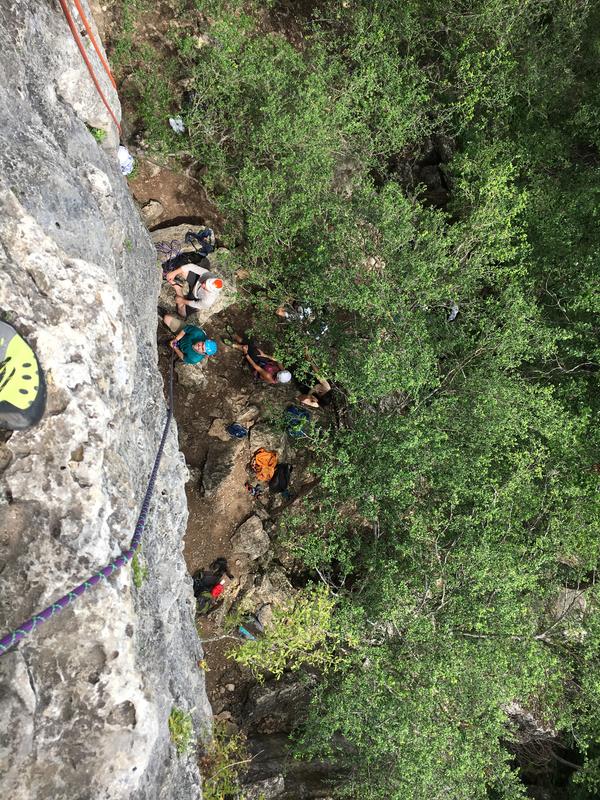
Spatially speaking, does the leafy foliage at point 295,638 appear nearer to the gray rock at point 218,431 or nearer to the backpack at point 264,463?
the backpack at point 264,463

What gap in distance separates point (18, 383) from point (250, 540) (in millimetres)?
8750

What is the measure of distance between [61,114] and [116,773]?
24.8 feet

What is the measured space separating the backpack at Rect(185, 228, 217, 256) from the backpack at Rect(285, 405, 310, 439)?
180 inches

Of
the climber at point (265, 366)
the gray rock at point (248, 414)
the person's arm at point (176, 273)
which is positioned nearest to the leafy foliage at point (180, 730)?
the gray rock at point (248, 414)

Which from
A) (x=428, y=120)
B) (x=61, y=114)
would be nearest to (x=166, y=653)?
(x=61, y=114)

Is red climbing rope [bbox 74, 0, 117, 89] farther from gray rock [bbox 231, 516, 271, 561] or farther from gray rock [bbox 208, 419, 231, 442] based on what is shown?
gray rock [bbox 231, 516, 271, 561]

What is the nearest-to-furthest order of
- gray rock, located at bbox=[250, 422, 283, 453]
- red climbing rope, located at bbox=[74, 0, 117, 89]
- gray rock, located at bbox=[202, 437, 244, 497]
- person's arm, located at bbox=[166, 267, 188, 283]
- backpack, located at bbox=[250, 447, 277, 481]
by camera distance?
red climbing rope, located at bbox=[74, 0, 117, 89] → person's arm, located at bbox=[166, 267, 188, 283] → gray rock, located at bbox=[202, 437, 244, 497] → backpack, located at bbox=[250, 447, 277, 481] → gray rock, located at bbox=[250, 422, 283, 453]

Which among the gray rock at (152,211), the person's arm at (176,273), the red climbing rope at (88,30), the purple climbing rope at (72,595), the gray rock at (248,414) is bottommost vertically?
the purple climbing rope at (72,595)

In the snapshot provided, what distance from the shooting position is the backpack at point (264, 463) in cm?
1208

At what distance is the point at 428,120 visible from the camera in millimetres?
13336

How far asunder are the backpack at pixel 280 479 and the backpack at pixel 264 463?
109 millimetres

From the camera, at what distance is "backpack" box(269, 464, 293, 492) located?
1222 centimetres

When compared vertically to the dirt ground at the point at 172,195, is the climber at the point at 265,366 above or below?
below

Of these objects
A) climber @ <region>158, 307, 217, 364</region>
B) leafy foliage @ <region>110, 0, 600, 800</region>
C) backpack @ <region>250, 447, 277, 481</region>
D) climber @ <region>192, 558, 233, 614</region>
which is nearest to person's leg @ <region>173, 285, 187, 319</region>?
climber @ <region>158, 307, 217, 364</region>
